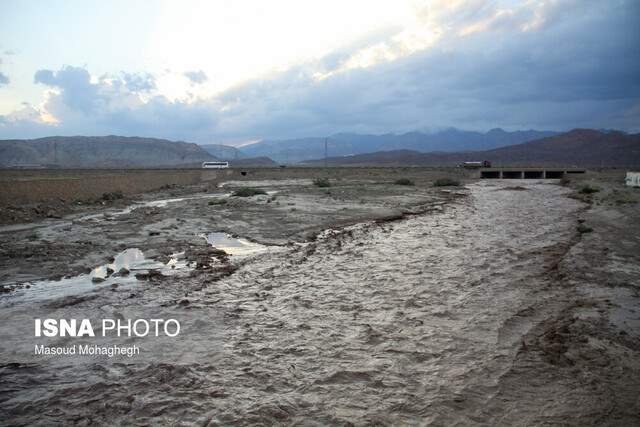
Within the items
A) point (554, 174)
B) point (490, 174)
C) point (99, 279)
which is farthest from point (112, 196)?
point (554, 174)

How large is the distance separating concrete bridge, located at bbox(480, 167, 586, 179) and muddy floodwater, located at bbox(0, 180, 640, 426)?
224 ft

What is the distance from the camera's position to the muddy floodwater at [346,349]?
4.36 metres

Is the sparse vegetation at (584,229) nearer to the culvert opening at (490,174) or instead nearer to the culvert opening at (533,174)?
the culvert opening at (490,174)

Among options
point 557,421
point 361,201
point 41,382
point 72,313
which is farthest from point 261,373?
point 361,201

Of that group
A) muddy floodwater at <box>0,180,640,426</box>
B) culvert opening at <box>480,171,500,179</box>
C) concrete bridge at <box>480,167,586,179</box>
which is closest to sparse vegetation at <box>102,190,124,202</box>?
muddy floodwater at <box>0,180,640,426</box>

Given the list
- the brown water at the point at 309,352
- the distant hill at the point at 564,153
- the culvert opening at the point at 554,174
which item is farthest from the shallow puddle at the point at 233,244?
the distant hill at the point at 564,153

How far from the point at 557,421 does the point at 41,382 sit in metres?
5.43

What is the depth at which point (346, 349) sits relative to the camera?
5.81 metres

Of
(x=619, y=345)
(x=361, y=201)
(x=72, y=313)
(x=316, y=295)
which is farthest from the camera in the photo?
(x=361, y=201)

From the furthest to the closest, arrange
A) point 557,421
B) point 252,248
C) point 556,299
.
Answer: point 252,248, point 556,299, point 557,421

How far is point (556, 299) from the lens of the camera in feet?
25.4

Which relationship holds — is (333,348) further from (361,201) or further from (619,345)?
(361,201)

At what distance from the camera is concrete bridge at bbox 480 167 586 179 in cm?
7412

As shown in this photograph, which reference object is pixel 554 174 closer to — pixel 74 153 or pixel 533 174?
pixel 533 174
